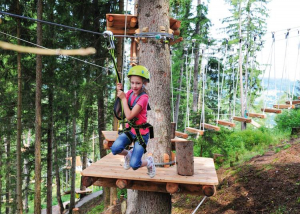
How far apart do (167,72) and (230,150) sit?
598cm

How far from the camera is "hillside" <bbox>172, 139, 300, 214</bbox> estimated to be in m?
4.50

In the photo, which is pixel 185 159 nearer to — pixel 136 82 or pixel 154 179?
pixel 154 179

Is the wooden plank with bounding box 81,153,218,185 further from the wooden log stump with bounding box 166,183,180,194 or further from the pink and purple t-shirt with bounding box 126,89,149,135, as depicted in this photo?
the pink and purple t-shirt with bounding box 126,89,149,135

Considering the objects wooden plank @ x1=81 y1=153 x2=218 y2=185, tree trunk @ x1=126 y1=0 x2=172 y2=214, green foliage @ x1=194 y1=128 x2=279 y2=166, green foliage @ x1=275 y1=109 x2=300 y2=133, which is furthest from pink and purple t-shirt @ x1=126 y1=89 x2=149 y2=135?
green foliage @ x1=275 y1=109 x2=300 y2=133

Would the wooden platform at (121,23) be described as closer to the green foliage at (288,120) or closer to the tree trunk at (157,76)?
the tree trunk at (157,76)

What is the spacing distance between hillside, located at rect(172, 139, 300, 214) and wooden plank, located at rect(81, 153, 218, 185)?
2078 millimetres

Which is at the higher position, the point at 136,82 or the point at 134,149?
the point at 136,82

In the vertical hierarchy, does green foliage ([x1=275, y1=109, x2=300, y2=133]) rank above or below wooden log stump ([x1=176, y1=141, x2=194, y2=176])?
below

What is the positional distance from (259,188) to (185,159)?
313cm

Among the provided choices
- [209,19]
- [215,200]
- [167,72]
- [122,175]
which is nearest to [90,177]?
[122,175]

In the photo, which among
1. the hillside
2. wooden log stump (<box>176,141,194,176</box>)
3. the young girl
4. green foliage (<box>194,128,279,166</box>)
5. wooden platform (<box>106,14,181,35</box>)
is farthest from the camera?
green foliage (<box>194,128,279,166</box>)

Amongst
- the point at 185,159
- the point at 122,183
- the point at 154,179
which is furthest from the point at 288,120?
the point at 122,183

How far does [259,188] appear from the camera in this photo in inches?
200

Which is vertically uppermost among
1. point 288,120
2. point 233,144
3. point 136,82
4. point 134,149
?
point 136,82
